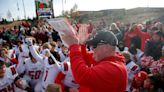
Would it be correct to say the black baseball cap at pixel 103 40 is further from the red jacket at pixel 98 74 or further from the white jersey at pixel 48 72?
the white jersey at pixel 48 72

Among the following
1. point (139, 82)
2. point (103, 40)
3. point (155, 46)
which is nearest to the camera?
point (103, 40)

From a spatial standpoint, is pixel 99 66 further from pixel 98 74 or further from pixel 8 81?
pixel 8 81

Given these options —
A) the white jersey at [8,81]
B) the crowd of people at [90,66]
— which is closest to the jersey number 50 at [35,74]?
the crowd of people at [90,66]

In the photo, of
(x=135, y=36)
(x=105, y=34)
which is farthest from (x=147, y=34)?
(x=105, y=34)

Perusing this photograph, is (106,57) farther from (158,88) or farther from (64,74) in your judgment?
(64,74)

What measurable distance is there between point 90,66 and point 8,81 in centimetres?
351

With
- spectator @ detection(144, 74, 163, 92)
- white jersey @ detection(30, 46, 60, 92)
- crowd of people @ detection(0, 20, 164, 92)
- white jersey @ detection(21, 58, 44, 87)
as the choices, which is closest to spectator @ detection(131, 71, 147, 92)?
crowd of people @ detection(0, 20, 164, 92)

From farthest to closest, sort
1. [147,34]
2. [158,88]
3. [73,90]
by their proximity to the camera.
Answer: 1. [147,34]
2. [73,90]
3. [158,88]

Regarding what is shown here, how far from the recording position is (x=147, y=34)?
827 cm

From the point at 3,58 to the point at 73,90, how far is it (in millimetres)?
2594

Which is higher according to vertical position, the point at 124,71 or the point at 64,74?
the point at 124,71

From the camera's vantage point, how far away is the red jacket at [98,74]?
2.23 meters

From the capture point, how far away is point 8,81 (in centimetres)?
575

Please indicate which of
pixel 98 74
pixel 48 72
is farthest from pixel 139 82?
pixel 98 74
